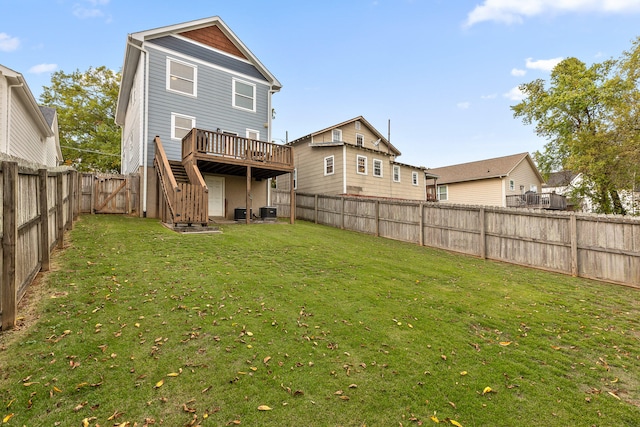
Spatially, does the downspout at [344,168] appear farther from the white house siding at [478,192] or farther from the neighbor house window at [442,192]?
the neighbor house window at [442,192]

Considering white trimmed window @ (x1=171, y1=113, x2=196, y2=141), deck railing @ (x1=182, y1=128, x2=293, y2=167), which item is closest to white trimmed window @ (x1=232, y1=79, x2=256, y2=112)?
white trimmed window @ (x1=171, y1=113, x2=196, y2=141)

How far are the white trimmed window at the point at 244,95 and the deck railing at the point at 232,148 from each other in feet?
13.2

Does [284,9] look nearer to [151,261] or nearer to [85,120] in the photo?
[151,261]

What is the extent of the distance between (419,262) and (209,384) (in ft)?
23.3

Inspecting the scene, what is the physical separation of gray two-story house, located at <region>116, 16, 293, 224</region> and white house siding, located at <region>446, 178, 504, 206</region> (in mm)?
21869

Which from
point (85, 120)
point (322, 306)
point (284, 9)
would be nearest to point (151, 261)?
point (322, 306)

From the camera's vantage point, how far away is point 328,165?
2045 cm

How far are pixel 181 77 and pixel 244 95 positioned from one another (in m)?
3.17

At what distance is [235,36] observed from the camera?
15414mm

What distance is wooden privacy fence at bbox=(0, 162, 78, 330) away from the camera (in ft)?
10.5

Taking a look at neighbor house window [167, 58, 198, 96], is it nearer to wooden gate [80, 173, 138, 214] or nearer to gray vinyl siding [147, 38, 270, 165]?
gray vinyl siding [147, 38, 270, 165]

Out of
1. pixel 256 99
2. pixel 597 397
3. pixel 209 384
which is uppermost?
pixel 256 99

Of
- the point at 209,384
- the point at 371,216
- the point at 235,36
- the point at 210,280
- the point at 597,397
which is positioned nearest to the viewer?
the point at 209,384

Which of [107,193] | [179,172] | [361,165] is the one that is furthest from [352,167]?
[107,193]
